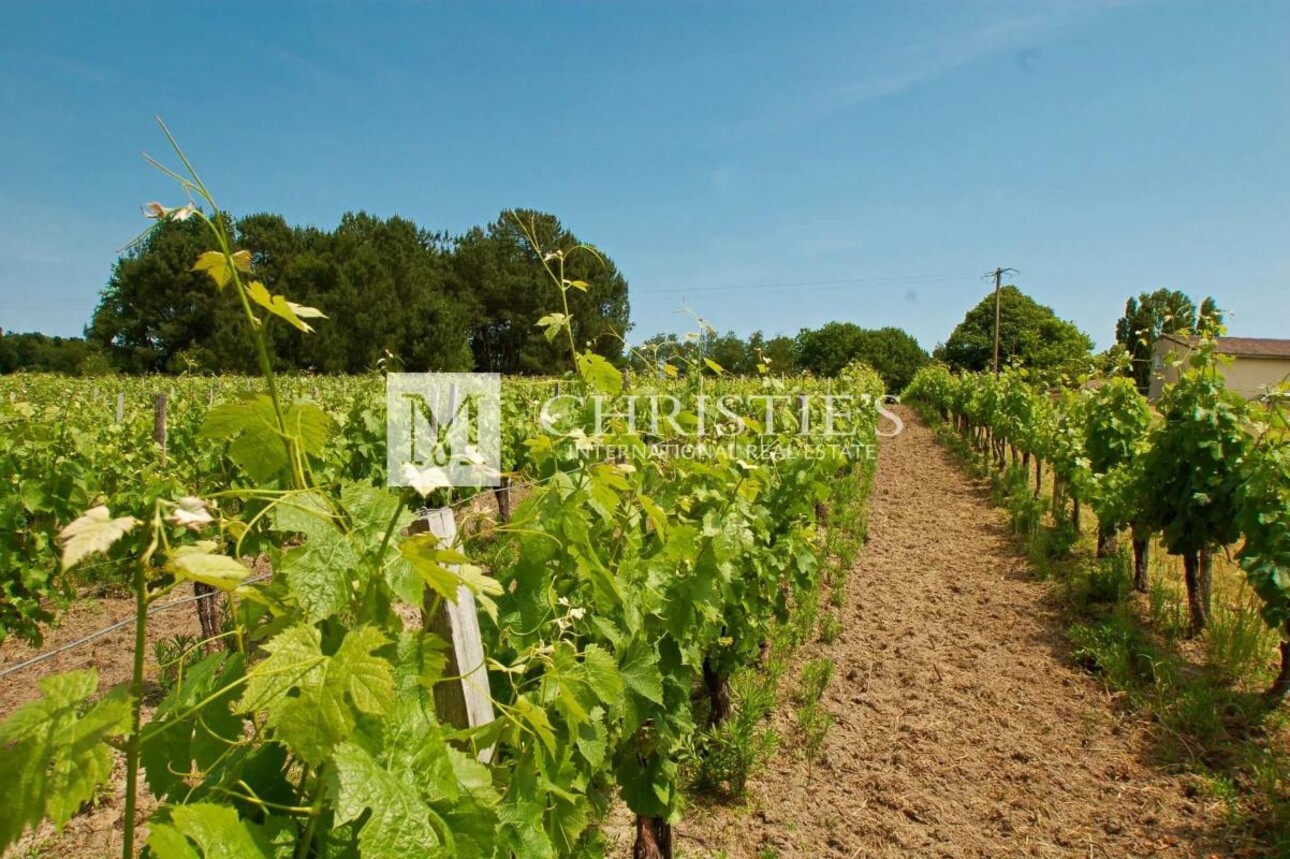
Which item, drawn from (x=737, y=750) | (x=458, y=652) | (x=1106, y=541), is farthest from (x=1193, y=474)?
(x=458, y=652)

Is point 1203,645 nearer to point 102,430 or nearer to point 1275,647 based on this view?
point 1275,647

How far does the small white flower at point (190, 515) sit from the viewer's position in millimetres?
620

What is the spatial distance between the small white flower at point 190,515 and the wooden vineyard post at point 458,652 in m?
0.81

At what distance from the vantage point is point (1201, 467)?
519 cm

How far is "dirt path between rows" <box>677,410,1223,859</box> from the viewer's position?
3.26 metres

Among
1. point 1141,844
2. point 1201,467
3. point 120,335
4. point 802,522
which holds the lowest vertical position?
point 1141,844

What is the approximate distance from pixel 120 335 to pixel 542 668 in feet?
159

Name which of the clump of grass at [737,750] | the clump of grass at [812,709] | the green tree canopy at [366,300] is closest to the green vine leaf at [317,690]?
the clump of grass at [737,750]

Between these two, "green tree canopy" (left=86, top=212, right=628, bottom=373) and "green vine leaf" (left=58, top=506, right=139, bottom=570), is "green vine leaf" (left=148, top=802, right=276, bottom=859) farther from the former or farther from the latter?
"green tree canopy" (left=86, top=212, right=628, bottom=373)

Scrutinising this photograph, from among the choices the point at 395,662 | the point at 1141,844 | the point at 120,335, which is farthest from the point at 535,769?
the point at 120,335

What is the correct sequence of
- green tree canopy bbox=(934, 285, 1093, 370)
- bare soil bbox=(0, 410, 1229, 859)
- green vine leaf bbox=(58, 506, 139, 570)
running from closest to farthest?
green vine leaf bbox=(58, 506, 139, 570) < bare soil bbox=(0, 410, 1229, 859) < green tree canopy bbox=(934, 285, 1093, 370)

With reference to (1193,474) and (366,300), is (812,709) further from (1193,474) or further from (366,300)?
(366,300)

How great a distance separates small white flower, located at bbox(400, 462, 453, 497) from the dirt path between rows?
2848 mm

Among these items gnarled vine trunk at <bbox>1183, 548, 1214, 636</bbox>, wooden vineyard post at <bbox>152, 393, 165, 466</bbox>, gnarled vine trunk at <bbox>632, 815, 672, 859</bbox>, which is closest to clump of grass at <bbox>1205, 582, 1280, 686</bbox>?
gnarled vine trunk at <bbox>1183, 548, 1214, 636</bbox>
